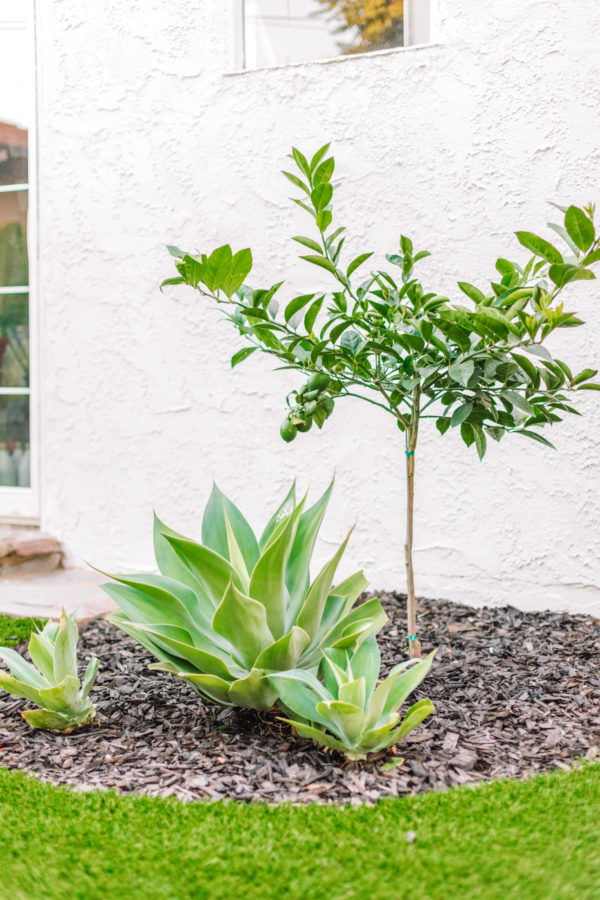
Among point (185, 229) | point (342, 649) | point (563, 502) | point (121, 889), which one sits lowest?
point (121, 889)

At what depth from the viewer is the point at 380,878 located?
1.68 meters

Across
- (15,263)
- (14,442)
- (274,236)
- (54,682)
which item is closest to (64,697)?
(54,682)

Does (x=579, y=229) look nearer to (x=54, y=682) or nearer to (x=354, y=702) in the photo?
(x=354, y=702)

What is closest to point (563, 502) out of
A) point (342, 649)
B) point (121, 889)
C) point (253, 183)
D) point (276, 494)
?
point (276, 494)

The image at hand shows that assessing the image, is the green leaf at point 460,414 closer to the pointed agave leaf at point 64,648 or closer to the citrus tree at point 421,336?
the citrus tree at point 421,336

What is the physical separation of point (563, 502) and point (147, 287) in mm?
2398

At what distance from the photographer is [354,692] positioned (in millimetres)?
2070

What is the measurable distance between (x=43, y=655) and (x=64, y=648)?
8 cm

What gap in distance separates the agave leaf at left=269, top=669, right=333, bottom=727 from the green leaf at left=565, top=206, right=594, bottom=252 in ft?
4.19

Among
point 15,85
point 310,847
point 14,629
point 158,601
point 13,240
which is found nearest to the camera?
point 310,847

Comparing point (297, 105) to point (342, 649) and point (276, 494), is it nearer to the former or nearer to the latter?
point (276, 494)

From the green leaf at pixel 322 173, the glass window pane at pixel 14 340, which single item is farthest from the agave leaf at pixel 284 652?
the glass window pane at pixel 14 340

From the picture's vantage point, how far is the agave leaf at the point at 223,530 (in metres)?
2.60

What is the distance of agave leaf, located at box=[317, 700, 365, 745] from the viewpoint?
1999 millimetres
